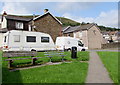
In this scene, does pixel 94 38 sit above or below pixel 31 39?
above

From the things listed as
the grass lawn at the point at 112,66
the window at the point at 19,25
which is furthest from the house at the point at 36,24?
the grass lawn at the point at 112,66

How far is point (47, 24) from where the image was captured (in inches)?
1328

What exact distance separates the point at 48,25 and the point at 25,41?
16.9 metres

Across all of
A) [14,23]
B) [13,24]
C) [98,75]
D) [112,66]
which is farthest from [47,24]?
[98,75]

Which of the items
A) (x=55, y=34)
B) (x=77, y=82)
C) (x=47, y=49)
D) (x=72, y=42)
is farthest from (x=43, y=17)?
(x=77, y=82)

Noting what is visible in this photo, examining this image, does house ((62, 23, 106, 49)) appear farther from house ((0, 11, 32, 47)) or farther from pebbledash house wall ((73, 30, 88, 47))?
house ((0, 11, 32, 47))

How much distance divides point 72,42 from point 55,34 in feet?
41.6

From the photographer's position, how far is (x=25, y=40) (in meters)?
17.4

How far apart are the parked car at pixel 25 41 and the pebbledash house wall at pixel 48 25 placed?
539 inches

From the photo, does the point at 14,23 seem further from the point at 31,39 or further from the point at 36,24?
the point at 31,39

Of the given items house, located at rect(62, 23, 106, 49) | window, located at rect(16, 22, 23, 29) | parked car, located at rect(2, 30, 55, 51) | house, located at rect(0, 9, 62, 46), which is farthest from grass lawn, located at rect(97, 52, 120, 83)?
house, located at rect(62, 23, 106, 49)

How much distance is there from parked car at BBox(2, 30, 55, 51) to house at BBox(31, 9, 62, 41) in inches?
531

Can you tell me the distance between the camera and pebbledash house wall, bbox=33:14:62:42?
32688mm

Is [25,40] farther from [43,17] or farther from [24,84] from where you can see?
[43,17]
